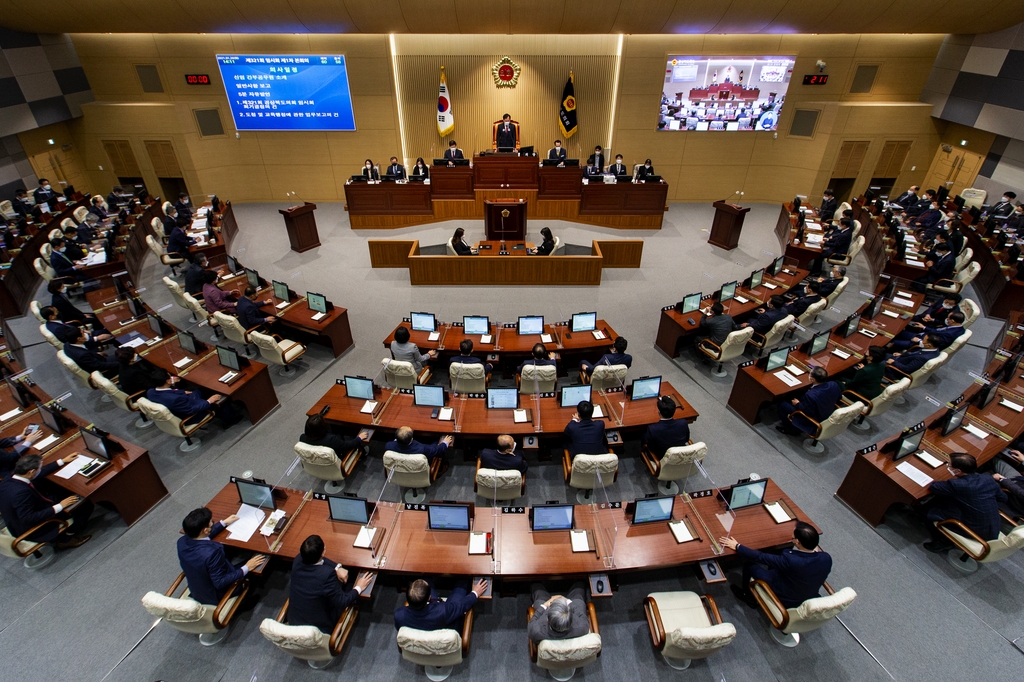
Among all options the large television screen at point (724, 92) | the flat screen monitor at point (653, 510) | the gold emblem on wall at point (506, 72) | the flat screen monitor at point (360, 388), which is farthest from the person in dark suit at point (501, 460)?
the large television screen at point (724, 92)

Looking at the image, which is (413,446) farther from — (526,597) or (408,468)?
(526,597)

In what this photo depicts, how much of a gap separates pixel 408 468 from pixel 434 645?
6.33ft

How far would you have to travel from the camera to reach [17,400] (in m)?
6.16

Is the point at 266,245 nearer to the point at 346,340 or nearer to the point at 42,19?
the point at 346,340

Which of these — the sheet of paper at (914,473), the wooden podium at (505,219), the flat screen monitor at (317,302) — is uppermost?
the wooden podium at (505,219)

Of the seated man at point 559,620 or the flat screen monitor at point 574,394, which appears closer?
the seated man at point 559,620

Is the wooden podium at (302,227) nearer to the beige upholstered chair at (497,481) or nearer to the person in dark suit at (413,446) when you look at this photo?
the person in dark suit at (413,446)

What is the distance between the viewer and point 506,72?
1534cm

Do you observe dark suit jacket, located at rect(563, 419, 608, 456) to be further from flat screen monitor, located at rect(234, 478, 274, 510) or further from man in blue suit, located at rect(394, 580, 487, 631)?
flat screen monitor, located at rect(234, 478, 274, 510)

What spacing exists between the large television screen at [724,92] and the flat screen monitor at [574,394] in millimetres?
12954

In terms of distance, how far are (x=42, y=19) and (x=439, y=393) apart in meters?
16.2

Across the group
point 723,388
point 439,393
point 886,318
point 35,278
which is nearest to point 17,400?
point 439,393

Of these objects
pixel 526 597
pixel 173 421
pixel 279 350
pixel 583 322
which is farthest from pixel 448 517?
pixel 279 350

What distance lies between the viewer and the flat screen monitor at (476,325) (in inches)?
308
